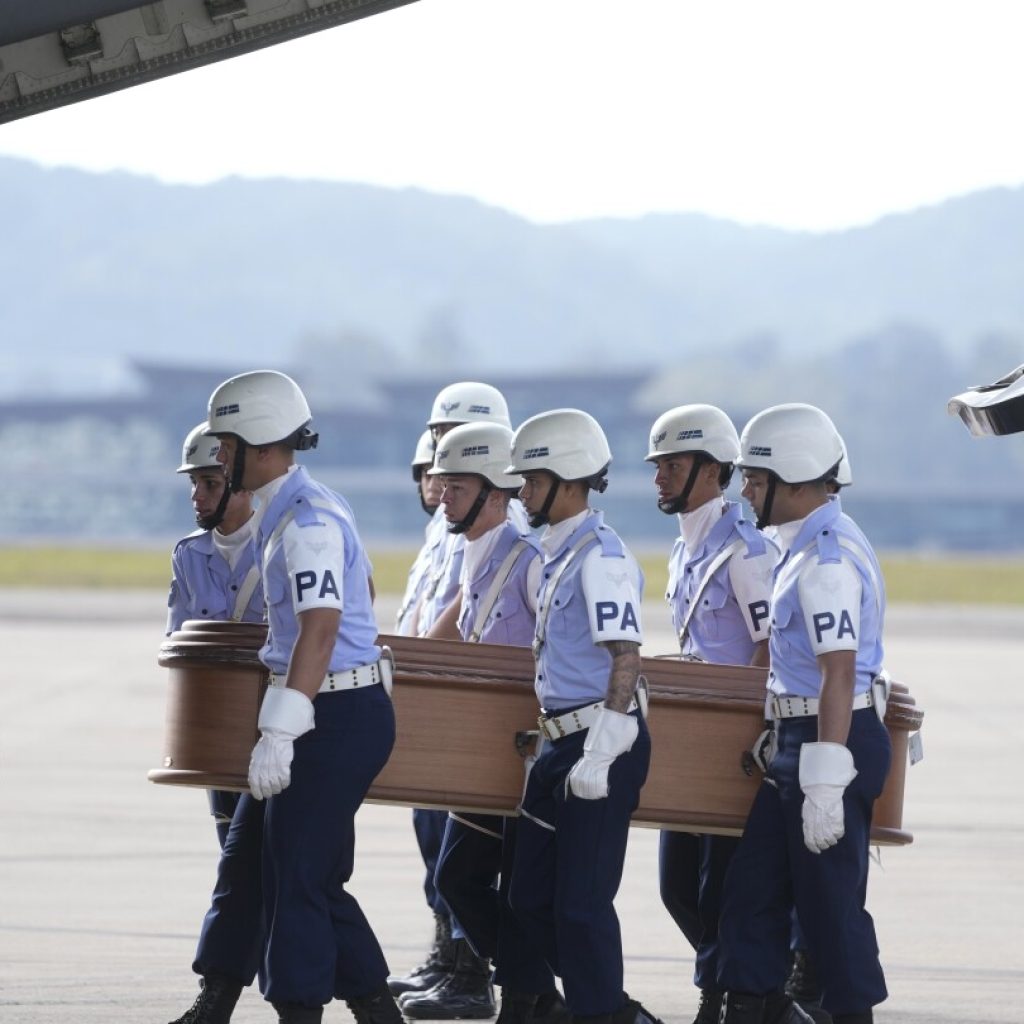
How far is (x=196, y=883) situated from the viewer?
9.85 meters

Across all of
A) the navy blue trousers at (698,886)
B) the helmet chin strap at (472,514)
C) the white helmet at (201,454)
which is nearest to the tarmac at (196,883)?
the navy blue trousers at (698,886)

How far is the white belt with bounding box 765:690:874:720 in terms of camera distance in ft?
19.1

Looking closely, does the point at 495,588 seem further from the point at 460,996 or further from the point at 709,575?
the point at 460,996

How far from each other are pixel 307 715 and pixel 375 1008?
3.13 ft

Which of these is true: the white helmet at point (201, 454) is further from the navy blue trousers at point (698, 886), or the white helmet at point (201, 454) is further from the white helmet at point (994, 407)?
the white helmet at point (994, 407)

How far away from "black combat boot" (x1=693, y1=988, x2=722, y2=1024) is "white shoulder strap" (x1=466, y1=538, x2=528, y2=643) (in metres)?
1.44

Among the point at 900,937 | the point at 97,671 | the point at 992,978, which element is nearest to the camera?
the point at 992,978

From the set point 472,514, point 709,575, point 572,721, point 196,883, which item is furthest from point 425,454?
point 196,883

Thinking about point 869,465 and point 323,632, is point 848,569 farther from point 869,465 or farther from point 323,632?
point 869,465

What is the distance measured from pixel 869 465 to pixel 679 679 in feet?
600

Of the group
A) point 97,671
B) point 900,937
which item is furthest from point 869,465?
point 900,937

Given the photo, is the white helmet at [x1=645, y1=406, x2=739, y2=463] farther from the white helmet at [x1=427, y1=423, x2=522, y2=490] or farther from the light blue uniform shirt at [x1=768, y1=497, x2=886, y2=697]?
the light blue uniform shirt at [x1=768, y1=497, x2=886, y2=697]

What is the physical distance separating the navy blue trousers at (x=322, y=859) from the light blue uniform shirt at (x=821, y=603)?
121 cm

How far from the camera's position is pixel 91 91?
606 cm
